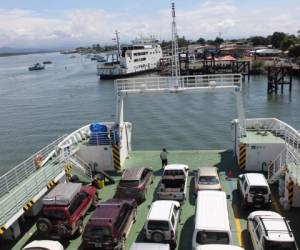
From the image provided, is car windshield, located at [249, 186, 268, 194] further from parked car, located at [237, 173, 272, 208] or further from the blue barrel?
the blue barrel

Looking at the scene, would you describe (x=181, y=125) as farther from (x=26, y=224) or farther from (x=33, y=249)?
(x=33, y=249)

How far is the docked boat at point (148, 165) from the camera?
42.0ft

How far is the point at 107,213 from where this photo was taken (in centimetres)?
1162

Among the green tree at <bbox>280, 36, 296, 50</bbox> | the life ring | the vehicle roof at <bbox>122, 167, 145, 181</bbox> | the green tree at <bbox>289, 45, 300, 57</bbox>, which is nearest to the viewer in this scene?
the vehicle roof at <bbox>122, 167, 145, 181</bbox>

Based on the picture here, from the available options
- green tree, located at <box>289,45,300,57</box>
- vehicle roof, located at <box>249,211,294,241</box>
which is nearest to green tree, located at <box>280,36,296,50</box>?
green tree, located at <box>289,45,300,57</box>

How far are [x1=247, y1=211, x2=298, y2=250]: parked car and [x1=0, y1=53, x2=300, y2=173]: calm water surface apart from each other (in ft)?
60.6

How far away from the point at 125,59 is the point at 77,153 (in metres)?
72.5

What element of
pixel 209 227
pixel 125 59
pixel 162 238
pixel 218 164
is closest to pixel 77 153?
pixel 218 164

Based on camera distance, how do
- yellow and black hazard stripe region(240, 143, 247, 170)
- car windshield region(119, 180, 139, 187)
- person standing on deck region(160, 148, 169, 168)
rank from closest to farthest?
car windshield region(119, 180, 139, 187)
yellow and black hazard stripe region(240, 143, 247, 170)
person standing on deck region(160, 148, 169, 168)

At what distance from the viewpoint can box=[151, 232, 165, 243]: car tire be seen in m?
11.3

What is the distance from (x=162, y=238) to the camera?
11.3 meters

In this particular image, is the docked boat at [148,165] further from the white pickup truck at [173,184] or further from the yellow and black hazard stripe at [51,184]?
the white pickup truck at [173,184]

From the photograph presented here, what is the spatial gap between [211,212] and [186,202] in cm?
377

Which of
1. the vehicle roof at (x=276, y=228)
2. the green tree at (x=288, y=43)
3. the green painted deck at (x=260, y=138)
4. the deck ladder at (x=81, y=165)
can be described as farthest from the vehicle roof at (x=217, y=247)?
the green tree at (x=288, y=43)
